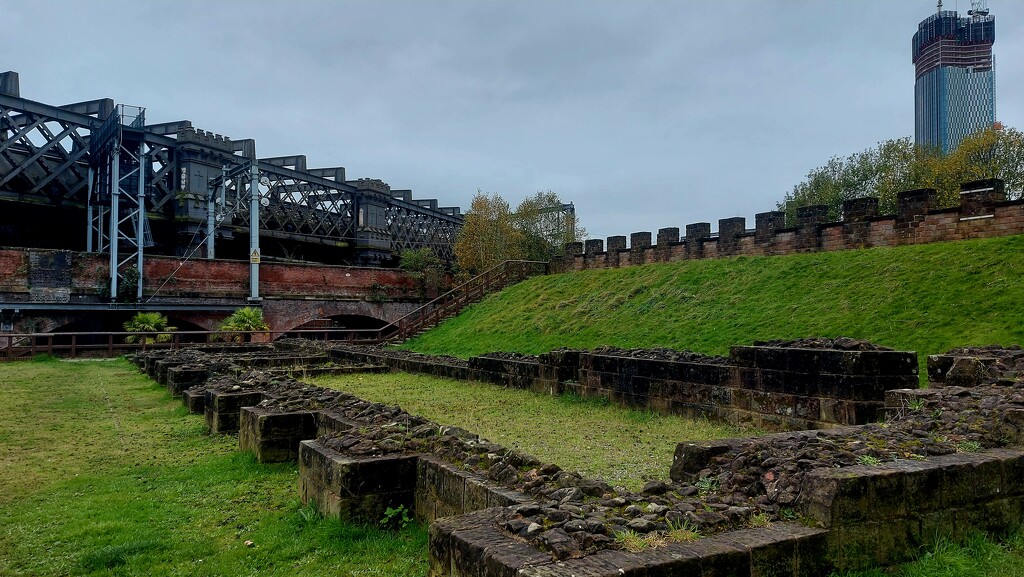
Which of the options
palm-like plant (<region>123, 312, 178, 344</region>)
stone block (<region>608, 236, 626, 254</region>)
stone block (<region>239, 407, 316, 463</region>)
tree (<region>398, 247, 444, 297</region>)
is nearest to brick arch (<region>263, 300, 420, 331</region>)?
tree (<region>398, 247, 444, 297</region>)

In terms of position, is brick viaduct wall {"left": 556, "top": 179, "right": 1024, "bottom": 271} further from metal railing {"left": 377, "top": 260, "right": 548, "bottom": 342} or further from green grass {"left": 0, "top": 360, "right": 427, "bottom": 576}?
green grass {"left": 0, "top": 360, "right": 427, "bottom": 576}

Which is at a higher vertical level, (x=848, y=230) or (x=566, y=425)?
(x=848, y=230)

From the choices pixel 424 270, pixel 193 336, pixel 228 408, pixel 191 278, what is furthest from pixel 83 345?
pixel 424 270

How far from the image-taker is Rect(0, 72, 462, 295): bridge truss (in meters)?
31.3

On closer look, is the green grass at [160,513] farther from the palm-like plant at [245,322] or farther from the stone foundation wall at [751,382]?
the palm-like plant at [245,322]

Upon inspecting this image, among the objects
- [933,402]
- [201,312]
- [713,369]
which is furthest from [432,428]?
[201,312]

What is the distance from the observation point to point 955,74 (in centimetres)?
13538

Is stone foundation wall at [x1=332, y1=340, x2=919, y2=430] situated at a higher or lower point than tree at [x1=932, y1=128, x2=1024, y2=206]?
lower

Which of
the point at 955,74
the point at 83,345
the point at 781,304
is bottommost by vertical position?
the point at 83,345

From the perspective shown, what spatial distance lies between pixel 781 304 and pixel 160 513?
14085 mm

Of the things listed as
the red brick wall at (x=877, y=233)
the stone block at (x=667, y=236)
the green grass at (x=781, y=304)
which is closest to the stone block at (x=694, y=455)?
the green grass at (x=781, y=304)

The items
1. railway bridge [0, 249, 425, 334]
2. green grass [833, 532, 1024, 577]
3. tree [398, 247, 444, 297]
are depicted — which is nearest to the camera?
green grass [833, 532, 1024, 577]

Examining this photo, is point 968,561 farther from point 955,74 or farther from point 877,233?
point 955,74

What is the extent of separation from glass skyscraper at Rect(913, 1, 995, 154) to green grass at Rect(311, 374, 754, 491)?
14826 cm
